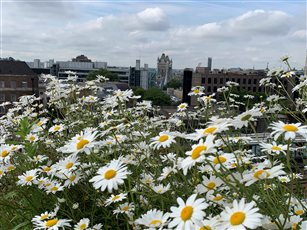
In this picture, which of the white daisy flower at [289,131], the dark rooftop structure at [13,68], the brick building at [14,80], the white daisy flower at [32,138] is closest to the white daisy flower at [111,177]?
the white daisy flower at [289,131]

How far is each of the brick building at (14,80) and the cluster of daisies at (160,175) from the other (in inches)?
1143

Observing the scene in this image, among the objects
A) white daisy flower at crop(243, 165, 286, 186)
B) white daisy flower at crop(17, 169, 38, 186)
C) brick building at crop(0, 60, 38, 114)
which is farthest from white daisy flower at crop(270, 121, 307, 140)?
brick building at crop(0, 60, 38, 114)

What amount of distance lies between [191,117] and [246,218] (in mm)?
2596

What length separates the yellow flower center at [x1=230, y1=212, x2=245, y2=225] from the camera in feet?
2.67

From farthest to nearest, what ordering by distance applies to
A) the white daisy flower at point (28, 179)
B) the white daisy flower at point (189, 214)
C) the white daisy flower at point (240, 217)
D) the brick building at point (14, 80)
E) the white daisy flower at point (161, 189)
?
the brick building at point (14, 80)
the white daisy flower at point (28, 179)
the white daisy flower at point (161, 189)
the white daisy flower at point (189, 214)
the white daisy flower at point (240, 217)

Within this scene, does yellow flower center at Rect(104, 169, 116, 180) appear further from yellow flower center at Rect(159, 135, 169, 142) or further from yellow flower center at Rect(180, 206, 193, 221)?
yellow flower center at Rect(180, 206, 193, 221)

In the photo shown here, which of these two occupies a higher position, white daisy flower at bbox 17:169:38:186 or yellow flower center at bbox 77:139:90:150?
yellow flower center at bbox 77:139:90:150

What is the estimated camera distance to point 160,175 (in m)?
1.58

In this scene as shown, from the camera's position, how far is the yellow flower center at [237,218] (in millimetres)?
815

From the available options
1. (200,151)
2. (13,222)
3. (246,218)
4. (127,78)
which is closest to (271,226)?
(246,218)

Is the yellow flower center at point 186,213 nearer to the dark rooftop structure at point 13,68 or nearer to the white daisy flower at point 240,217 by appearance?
the white daisy flower at point 240,217

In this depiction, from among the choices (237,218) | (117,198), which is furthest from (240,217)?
(117,198)

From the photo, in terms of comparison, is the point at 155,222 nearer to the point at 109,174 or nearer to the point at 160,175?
the point at 109,174

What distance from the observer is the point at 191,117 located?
3387 mm
